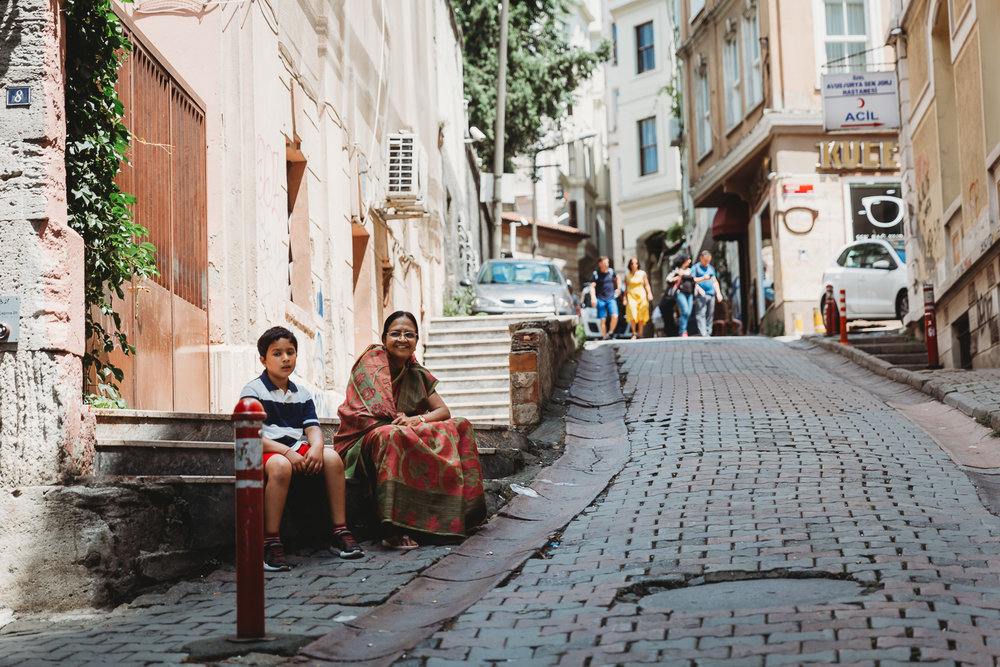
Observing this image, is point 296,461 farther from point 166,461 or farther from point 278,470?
point 166,461

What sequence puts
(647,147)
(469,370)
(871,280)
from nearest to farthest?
(469,370) → (871,280) → (647,147)

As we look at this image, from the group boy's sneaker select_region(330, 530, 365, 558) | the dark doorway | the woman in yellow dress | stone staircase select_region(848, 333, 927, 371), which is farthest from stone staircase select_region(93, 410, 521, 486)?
the woman in yellow dress

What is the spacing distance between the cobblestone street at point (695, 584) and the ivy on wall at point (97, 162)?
183cm

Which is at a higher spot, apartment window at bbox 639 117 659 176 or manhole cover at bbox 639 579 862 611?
apartment window at bbox 639 117 659 176

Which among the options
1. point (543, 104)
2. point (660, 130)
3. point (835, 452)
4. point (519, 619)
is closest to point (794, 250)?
point (543, 104)

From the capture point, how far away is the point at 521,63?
35875mm

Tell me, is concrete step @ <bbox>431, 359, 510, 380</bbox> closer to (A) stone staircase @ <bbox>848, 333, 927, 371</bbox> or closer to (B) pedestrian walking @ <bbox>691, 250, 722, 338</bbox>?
(A) stone staircase @ <bbox>848, 333, 927, 371</bbox>

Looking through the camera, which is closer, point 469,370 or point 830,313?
point 469,370

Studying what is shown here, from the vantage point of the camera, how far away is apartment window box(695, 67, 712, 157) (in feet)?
103

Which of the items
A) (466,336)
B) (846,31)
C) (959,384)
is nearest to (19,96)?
(959,384)

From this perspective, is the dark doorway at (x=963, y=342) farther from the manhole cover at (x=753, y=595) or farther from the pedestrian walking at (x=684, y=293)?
the manhole cover at (x=753, y=595)

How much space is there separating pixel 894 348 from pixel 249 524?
592 inches

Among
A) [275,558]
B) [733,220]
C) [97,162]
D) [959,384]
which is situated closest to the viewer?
[275,558]

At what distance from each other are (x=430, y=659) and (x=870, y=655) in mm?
1627
